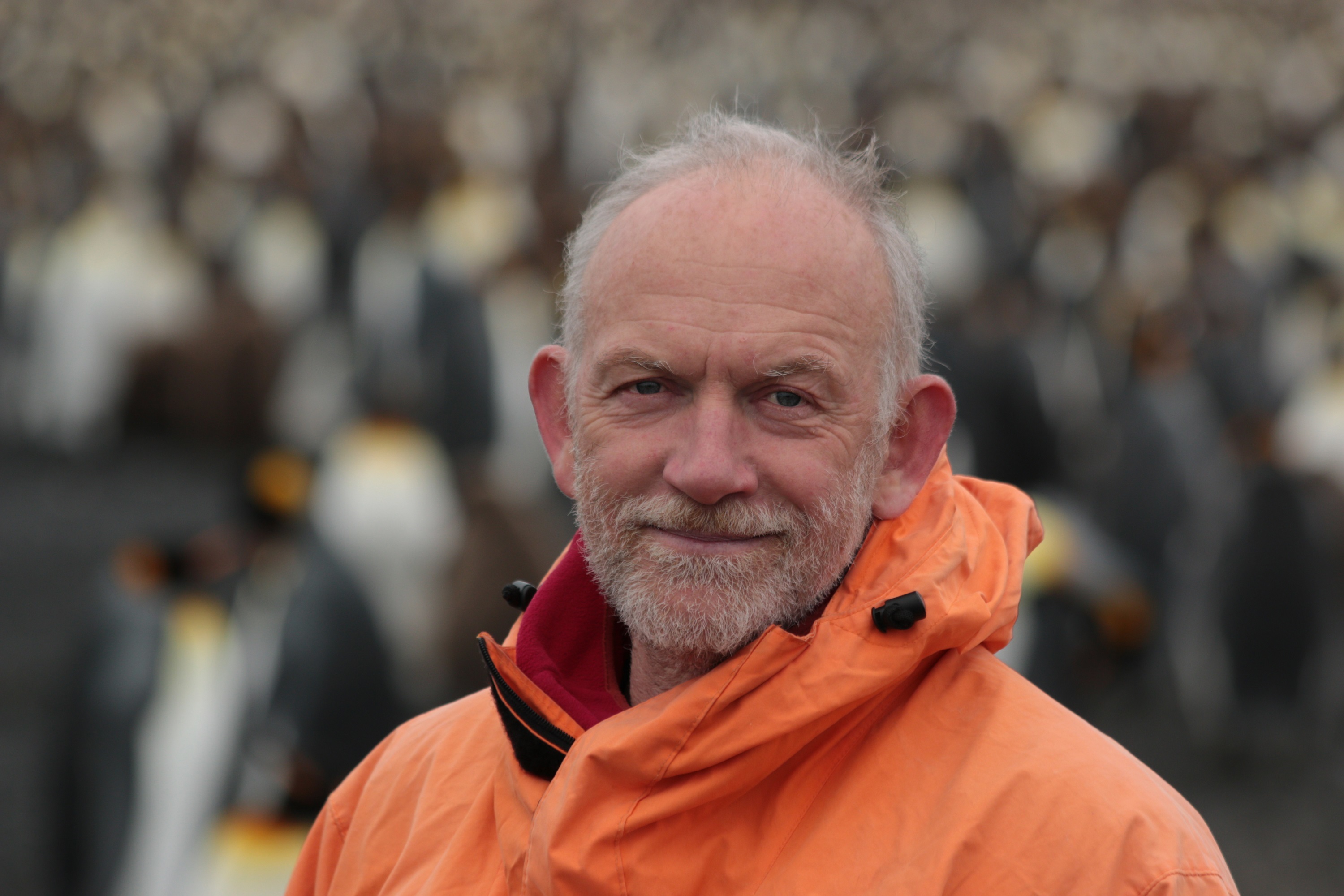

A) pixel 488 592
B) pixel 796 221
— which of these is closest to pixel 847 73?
pixel 488 592

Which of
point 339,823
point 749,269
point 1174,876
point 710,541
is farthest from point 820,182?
point 339,823

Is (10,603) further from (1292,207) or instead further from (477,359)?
(1292,207)

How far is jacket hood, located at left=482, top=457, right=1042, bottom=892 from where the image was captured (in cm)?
114

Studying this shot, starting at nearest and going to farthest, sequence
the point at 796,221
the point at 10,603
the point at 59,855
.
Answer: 1. the point at 796,221
2. the point at 59,855
3. the point at 10,603

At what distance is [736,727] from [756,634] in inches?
6.8

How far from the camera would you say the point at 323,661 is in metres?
4.64

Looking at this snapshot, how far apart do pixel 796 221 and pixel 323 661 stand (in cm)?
365

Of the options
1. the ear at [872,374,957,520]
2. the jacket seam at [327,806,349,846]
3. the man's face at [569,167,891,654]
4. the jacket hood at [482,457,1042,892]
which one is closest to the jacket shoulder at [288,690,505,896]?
the jacket seam at [327,806,349,846]

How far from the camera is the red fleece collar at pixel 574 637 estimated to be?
4.49ft

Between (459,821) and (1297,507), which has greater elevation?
(459,821)

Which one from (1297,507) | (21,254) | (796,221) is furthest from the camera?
(21,254)

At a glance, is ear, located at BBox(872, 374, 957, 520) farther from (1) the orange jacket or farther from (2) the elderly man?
(1) the orange jacket

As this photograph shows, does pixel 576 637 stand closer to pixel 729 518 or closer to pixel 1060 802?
pixel 729 518

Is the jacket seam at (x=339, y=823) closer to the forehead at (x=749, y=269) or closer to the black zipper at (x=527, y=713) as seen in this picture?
the black zipper at (x=527, y=713)
